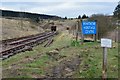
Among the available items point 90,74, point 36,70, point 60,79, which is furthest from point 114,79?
point 36,70

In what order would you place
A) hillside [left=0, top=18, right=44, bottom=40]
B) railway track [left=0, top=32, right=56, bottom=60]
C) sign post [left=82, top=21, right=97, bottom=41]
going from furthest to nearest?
hillside [left=0, top=18, right=44, bottom=40]
sign post [left=82, top=21, right=97, bottom=41]
railway track [left=0, top=32, right=56, bottom=60]

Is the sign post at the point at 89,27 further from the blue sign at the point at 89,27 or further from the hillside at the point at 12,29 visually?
the hillside at the point at 12,29

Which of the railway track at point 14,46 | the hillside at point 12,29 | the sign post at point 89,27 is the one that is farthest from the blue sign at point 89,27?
the hillside at point 12,29

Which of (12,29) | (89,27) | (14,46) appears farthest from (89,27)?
(12,29)

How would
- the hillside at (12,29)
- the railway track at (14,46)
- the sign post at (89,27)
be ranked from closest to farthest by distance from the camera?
the railway track at (14,46) < the sign post at (89,27) < the hillside at (12,29)

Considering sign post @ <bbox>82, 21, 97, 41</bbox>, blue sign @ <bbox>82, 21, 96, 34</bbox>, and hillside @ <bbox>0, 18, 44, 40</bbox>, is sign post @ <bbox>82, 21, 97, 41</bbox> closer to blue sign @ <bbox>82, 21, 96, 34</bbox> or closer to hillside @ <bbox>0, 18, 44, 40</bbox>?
blue sign @ <bbox>82, 21, 96, 34</bbox>

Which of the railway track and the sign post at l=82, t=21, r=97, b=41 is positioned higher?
the sign post at l=82, t=21, r=97, b=41

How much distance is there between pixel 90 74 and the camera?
38.8ft

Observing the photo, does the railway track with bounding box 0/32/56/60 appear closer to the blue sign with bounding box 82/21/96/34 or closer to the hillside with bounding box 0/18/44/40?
the blue sign with bounding box 82/21/96/34

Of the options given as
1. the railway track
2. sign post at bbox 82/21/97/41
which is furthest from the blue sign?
the railway track

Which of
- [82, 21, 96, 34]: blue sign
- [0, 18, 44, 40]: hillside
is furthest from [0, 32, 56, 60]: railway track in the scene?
[0, 18, 44, 40]: hillside

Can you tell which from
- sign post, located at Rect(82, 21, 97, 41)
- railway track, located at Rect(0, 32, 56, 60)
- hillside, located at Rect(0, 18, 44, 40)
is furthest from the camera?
hillside, located at Rect(0, 18, 44, 40)

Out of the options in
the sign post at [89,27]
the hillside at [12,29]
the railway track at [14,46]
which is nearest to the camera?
the railway track at [14,46]

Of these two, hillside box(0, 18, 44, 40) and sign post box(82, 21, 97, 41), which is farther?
hillside box(0, 18, 44, 40)
